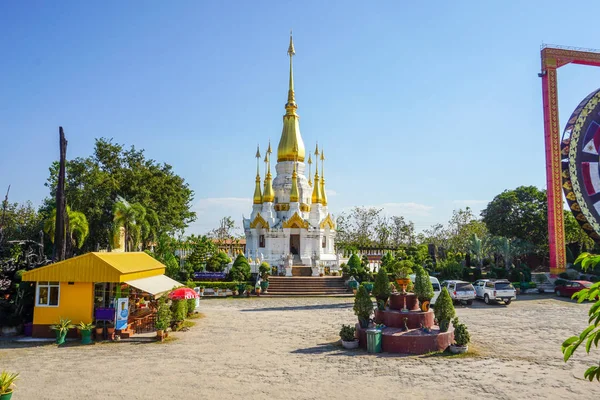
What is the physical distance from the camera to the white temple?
39.1 metres

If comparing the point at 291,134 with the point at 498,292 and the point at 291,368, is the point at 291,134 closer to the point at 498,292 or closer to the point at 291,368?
the point at 498,292

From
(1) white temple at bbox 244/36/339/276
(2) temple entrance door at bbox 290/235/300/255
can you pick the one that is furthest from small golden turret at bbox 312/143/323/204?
(2) temple entrance door at bbox 290/235/300/255

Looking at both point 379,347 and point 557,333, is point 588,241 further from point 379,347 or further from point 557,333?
point 379,347

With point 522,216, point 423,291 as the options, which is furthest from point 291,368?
point 522,216

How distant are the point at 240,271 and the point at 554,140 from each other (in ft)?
81.7

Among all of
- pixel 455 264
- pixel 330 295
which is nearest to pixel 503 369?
pixel 330 295

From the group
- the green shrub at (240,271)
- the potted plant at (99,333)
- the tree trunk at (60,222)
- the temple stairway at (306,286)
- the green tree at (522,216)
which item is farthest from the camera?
the green tree at (522,216)

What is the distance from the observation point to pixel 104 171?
39.5m

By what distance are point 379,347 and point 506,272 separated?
25498mm

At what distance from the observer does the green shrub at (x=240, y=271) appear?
32.1 meters

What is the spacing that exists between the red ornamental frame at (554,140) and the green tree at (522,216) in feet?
46.7

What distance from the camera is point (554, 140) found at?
35.0 metres

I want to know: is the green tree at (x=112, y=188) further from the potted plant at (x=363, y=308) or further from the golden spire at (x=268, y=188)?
the potted plant at (x=363, y=308)

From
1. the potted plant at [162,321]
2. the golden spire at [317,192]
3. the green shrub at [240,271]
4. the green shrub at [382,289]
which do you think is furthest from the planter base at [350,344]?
the golden spire at [317,192]
